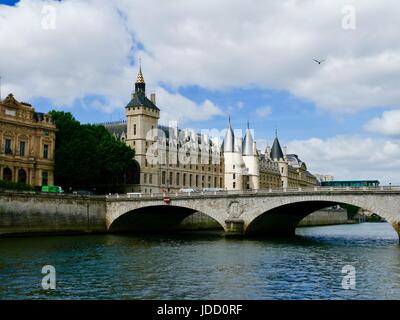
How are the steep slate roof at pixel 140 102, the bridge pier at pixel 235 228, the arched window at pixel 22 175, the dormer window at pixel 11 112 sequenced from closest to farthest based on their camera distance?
the bridge pier at pixel 235 228 < the dormer window at pixel 11 112 < the arched window at pixel 22 175 < the steep slate roof at pixel 140 102

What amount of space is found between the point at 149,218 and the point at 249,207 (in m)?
21.5

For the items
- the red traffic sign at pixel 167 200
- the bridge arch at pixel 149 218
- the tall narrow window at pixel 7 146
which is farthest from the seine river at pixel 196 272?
the tall narrow window at pixel 7 146

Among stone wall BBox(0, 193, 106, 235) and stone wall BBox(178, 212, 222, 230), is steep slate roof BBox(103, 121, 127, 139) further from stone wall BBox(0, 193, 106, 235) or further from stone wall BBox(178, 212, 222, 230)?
stone wall BBox(0, 193, 106, 235)

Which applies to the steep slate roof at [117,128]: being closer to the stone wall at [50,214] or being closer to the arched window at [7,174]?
the arched window at [7,174]

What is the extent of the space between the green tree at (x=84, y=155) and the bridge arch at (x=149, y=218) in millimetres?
11117

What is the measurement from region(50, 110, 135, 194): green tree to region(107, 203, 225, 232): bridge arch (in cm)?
1112

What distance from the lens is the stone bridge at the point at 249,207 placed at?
59.2 metres

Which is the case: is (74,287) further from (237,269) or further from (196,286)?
(237,269)

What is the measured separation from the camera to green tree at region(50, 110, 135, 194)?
286ft

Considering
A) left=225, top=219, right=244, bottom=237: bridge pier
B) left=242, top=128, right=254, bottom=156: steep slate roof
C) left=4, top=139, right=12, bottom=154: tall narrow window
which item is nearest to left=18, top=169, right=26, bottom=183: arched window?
left=4, top=139, right=12, bottom=154: tall narrow window

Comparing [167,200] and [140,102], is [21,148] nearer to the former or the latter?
[167,200]
